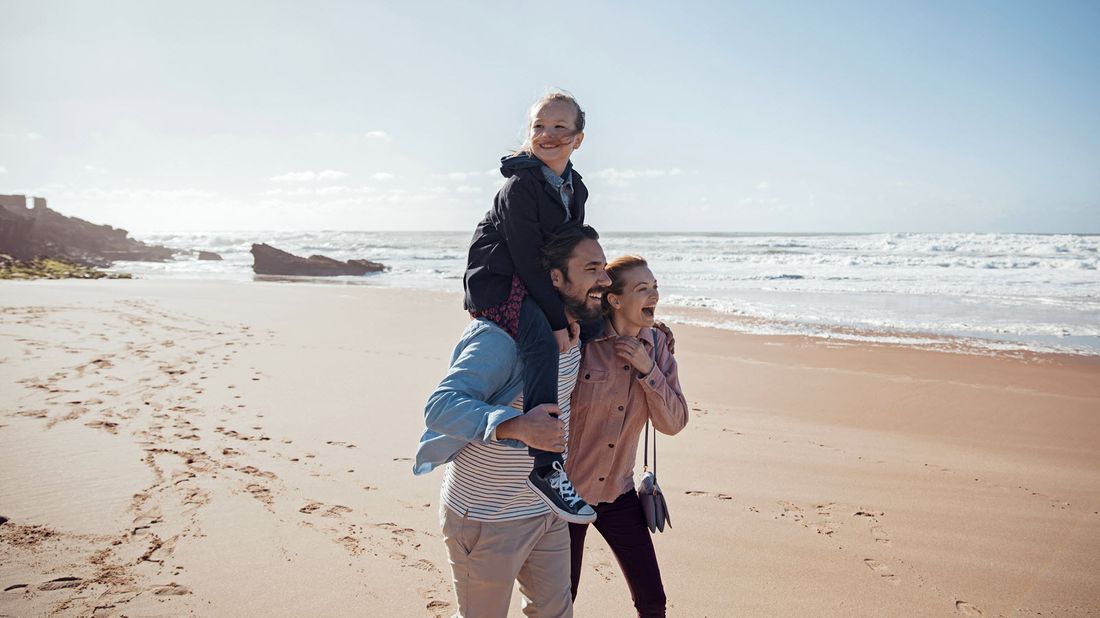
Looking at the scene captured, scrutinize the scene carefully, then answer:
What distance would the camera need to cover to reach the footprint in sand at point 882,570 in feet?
12.6

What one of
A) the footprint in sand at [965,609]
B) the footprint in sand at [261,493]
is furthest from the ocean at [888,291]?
the footprint in sand at [261,493]

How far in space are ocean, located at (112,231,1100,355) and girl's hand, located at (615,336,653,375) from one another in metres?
10.7

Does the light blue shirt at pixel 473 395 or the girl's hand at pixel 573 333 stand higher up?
the girl's hand at pixel 573 333

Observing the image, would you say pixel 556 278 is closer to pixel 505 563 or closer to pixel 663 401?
pixel 663 401

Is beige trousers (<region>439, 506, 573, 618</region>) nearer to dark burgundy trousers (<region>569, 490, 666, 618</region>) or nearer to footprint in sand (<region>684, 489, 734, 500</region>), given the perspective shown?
dark burgundy trousers (<region>569, 490, 666, 618</region>)

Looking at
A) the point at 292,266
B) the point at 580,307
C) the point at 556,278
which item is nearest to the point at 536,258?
the point at 556,278

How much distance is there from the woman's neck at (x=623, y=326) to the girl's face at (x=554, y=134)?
61cm

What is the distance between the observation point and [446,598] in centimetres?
345

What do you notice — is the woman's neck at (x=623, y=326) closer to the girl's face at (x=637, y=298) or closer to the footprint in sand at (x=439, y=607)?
the girl's face at (x=637, y=298)

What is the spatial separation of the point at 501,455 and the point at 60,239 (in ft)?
A: 139

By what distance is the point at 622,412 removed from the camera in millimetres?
2514

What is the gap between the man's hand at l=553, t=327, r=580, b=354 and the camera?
2127mm

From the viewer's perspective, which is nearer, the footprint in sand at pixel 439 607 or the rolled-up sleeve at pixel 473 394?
the rolled-up sleeve at pixel 473 394

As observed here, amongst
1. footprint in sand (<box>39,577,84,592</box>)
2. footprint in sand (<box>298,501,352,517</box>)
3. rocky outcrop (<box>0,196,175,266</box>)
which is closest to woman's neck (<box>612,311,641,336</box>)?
footprint in sand (<box>298,501,352,517</box>)
